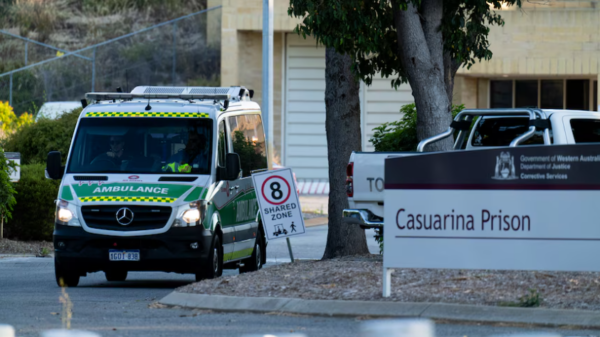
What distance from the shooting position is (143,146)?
14180mm

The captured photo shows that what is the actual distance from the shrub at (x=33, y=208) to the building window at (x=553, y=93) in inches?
841

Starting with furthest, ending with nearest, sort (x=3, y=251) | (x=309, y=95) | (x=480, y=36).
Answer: (x=309, y=95) → (x=3, y=251) → (x=480, y=36)

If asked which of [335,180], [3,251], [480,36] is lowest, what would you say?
[3,251]

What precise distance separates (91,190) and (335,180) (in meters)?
4.06

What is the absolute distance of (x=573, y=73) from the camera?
34969 millimetres

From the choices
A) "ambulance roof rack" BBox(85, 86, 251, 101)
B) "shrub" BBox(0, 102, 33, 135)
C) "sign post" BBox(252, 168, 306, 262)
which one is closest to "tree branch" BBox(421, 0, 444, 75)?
"sign post" BBox(252, 168, 306, 262)

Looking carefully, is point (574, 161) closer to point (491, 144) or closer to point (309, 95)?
point (491, 144)

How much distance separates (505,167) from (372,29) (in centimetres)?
466

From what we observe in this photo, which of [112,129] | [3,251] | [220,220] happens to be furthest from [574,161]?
[3,251]

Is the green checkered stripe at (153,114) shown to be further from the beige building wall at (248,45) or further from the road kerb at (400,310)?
the beige building wall at (248,45)

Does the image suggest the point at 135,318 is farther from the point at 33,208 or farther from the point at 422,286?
the point at 33,208

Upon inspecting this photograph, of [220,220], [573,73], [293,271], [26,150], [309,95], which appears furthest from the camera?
[309,95]

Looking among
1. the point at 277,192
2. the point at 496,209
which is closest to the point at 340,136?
the point at 277,192

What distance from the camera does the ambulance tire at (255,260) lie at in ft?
52.7
